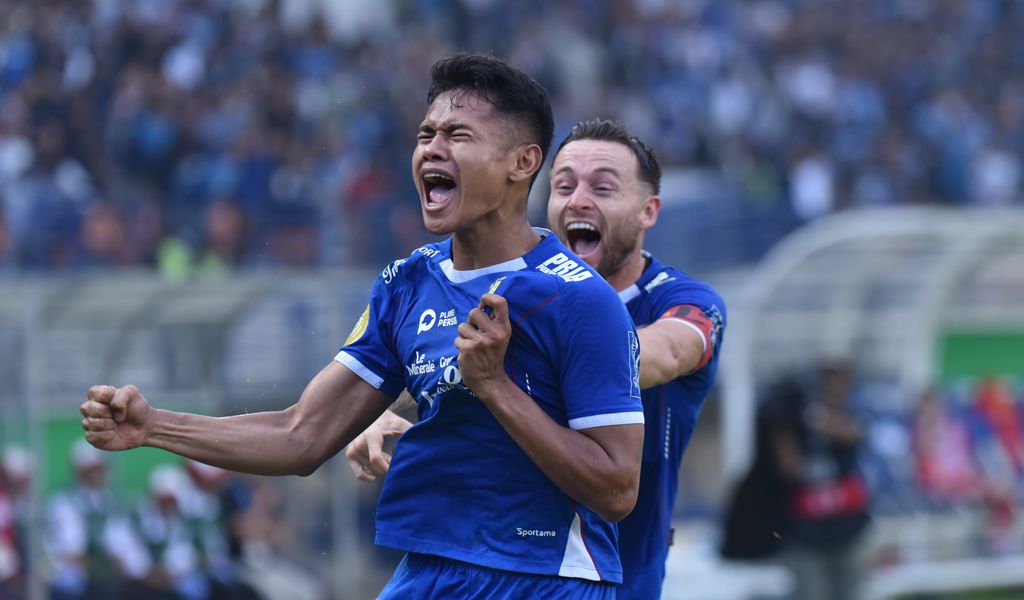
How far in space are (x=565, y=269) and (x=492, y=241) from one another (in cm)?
20

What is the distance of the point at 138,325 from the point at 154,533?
66.1 inches

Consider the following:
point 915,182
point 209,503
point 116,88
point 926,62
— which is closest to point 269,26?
point 116,88

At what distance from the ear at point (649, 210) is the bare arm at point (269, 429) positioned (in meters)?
1.30

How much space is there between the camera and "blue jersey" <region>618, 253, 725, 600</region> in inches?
186

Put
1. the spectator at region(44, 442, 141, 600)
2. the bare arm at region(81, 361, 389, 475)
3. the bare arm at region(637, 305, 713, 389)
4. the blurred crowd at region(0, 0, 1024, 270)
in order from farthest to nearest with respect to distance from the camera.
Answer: the blurred crowd at region(0, 0, 1024, 270) → the spectator at region(44, 442, 141, 600) → the bare arm at region(637, 305, 713, 389) → the bare arm at region(81, 361, 389, 475)

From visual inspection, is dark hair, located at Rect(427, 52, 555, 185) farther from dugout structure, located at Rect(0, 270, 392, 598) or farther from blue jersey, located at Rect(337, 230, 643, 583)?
dugout structure, located at Rect(0, 270, 392, 598)

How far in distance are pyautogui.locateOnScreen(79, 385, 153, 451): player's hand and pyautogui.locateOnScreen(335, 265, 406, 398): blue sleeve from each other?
581 mm

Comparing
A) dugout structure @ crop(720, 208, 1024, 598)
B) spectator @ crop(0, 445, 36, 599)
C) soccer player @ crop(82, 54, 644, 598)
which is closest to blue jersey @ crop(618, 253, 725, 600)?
soccer player @ crop(82, 54, 644, 598)

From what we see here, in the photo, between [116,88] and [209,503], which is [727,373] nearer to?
[209,503]

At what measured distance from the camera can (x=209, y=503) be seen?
426 inches

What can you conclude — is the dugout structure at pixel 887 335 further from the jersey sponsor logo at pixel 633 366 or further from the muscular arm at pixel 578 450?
the muscular arm at pixel 578 450

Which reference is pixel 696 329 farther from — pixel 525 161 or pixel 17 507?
pixel 17 507

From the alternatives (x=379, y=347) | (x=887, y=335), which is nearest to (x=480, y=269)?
(x=379, y=347)

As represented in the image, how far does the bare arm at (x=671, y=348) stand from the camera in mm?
4395
